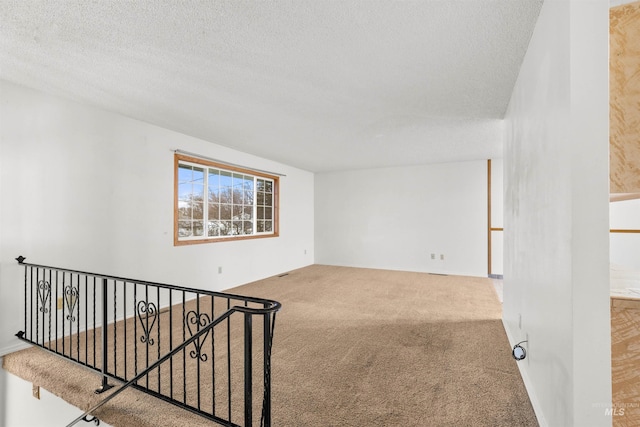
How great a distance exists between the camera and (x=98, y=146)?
308 centimetres

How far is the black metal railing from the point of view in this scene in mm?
1479

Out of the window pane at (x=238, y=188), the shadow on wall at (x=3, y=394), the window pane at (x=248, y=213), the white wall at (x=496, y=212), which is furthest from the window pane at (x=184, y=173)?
the white wall at (x=496, y=212)

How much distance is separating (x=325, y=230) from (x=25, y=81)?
569cm

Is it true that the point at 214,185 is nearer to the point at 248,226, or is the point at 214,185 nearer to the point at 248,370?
the point at 248,226

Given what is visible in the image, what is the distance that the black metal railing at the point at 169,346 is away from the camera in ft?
4.85

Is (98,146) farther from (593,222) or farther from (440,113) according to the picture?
(593,222)

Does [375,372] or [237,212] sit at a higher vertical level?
[237,212]

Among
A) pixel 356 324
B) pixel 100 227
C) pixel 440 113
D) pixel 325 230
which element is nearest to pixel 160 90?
pixel 100 227

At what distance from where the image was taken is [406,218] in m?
6.35

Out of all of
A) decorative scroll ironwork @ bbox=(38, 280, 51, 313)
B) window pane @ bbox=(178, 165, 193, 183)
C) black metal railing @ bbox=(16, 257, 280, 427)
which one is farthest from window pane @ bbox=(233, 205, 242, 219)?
decorative scroll ironwork @ bbox=(38, 280, 51, 313)

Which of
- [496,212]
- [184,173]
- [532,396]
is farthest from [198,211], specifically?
[496,212]

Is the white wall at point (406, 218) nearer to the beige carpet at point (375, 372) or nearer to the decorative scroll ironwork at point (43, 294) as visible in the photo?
the beige carpet at point (375, 372)

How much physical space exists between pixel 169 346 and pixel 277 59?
2535 millimetres

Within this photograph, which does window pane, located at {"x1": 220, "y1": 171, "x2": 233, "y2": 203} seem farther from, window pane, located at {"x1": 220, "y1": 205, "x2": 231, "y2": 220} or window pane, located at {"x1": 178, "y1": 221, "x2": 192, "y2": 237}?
window pane, located at {"x1": 178, "y1": 221, "x2": 192, "y2": 237}
